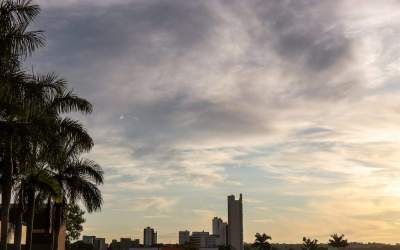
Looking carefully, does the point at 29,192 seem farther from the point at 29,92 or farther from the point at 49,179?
the point at 29,92

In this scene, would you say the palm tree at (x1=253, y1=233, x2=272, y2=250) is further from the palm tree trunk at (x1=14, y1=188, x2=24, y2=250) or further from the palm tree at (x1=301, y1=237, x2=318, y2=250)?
the palm tree trunk at (x1=14, y1=188, x2=24, y2=250)

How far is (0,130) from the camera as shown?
22641 millimetres

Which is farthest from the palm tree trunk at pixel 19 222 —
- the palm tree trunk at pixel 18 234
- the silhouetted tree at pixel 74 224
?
the silhouetted tree at pixel 74 224

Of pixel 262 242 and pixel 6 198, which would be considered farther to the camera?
pixel 262 242

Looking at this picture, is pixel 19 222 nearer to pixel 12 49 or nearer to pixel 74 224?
pixel 12 49

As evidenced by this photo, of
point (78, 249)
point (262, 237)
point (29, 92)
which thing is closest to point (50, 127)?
point (29, 92)

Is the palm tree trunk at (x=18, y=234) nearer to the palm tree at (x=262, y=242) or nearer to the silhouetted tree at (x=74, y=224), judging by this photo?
the silhouetted tree at (x=74, y=224)

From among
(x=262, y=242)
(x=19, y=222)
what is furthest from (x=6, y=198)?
(x=262, y=242)

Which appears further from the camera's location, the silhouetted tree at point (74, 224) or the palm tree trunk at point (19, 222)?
the silhouetted tree at point (74, 224)

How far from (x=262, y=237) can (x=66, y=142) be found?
14266 cm

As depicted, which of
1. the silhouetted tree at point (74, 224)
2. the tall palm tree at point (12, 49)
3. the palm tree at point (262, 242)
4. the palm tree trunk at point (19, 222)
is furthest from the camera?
the palm tree at point (262, 242)

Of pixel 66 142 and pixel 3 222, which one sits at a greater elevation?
pixel 66 142

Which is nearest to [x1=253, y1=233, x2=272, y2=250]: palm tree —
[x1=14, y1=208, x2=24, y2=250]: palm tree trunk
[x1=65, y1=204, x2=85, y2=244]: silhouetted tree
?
[x1=65, y1=204, x2=85, y2=244]: silhouetted tree

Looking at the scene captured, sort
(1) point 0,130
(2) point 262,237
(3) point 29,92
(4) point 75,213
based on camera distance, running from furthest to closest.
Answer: (2) point 262,237 → (4) point 75,213 → (1) point 0,130 → (3) point 29,92
